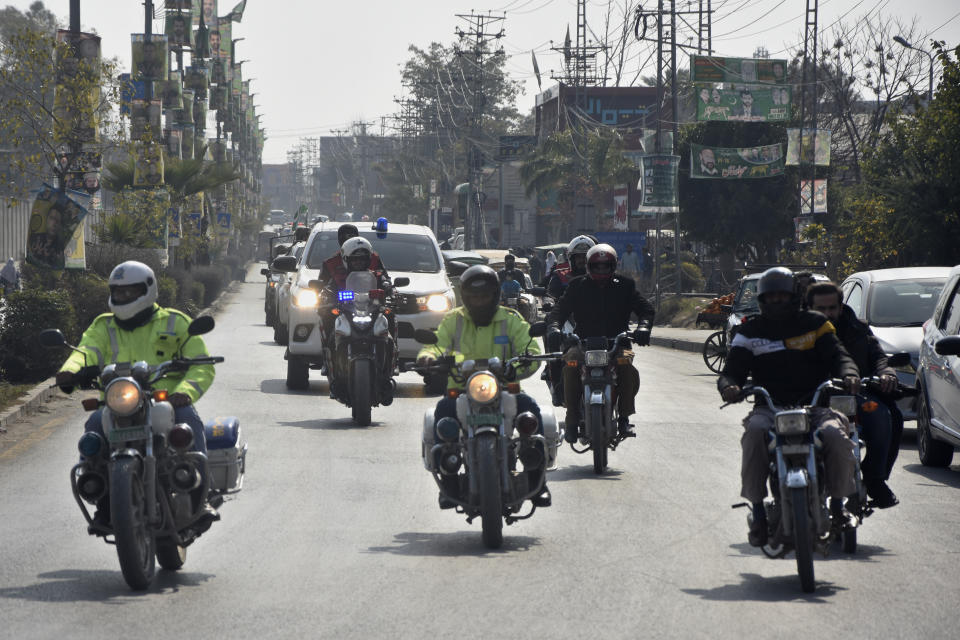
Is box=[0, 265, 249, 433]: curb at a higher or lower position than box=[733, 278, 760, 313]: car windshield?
lower

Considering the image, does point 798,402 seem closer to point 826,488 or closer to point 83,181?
point 826,488

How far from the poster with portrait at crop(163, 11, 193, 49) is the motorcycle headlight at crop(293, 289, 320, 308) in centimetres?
3582

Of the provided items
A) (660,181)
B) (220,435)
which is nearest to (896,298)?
(220,435)

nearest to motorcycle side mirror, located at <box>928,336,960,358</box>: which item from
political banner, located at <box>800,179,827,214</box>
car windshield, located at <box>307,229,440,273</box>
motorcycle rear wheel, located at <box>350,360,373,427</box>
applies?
motorcycle rear wheel, located at <box>350,360,373,427</box>

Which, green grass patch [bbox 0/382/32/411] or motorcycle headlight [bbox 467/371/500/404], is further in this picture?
green grass patch [bbox 0/382/32/411]

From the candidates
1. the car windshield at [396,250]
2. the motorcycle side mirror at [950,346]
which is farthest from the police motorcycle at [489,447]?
the car windshield at [396,250]

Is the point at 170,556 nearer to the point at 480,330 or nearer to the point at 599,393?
the point at 480,330

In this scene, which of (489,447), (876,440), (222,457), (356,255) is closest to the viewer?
(222,457)

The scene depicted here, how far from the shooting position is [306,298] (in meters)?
18.0

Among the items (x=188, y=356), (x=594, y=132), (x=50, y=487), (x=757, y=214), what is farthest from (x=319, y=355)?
(x=594, y=132)

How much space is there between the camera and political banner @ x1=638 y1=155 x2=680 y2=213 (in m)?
38.5

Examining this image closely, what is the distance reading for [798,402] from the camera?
300 inches

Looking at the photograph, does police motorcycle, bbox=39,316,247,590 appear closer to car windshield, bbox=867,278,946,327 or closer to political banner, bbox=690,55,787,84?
car windshield, bbox=867,278,946,327

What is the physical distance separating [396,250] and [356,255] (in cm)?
471
